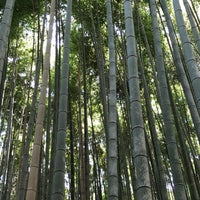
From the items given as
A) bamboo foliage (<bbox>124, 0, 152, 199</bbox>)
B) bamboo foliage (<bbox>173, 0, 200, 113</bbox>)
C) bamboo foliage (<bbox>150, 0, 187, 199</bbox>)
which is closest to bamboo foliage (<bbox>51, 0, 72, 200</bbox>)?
bamboo foliage (<bbox>124, 0, 152, 199</bbox>)

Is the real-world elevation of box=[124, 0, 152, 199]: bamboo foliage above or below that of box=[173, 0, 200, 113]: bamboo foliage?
below

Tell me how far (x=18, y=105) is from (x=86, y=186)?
4.20 metres

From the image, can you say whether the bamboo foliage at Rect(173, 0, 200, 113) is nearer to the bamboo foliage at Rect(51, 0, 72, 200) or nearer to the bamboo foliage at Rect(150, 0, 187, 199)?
the bamboo foliage at Rect(150, 0, 187, 199)

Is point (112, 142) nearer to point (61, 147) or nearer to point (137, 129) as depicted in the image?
point (61, 147)

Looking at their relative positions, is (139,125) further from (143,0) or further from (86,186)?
(143,0)

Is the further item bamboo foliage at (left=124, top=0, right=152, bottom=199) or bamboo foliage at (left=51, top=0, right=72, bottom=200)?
bamboo foliage at (left=51, top=0, right=72, bottom=200)

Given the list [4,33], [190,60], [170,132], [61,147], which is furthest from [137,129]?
[4,33]

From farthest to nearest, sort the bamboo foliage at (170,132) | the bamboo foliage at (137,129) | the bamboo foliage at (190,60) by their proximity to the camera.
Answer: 1. the bamboo foliage at (190,60)
2. the bamboo foliage at (170,132)
3. the bamboo foliage at (137,129)

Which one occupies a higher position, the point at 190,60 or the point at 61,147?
the point at 190,60

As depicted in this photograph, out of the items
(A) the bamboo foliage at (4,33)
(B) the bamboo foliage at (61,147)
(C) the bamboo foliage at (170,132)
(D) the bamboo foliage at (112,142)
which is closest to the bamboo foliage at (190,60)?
(C) the bamboo foliage at (170,132)

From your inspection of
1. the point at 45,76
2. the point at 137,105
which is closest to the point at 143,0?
the point at 45,76

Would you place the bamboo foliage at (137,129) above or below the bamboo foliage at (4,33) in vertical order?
below

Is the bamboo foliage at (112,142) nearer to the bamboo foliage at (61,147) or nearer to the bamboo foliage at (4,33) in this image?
the bamboo foliage at (61,147)

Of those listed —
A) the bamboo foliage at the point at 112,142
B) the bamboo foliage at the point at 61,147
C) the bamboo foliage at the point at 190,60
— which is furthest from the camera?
the bamboo foliage at the point at 112,142
